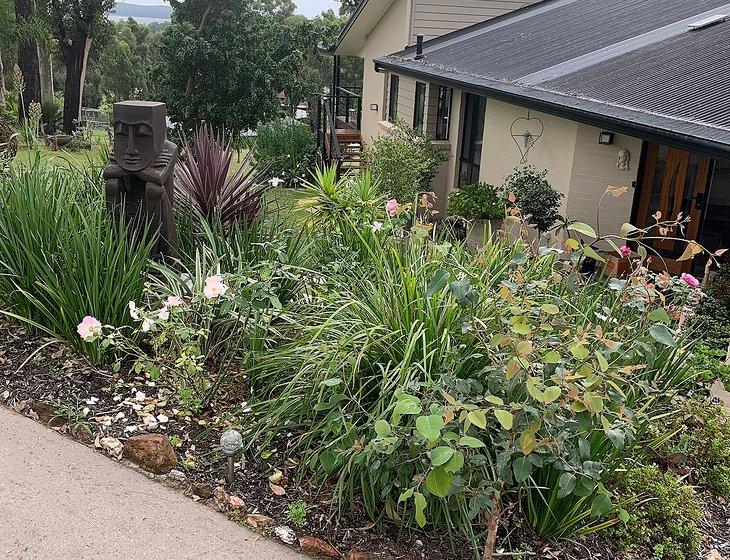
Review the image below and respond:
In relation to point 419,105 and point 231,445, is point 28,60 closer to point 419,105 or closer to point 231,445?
point 419,105

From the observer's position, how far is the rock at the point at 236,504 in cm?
322

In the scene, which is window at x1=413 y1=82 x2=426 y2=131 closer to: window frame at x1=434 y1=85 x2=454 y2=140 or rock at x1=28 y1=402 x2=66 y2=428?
window frame at x1=434 y1=85 x2=454 y2=140

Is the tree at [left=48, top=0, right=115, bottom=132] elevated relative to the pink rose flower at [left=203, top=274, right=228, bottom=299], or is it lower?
elevated

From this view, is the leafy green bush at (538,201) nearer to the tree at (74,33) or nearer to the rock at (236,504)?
the rock at (236,504)

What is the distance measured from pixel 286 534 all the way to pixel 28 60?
25514 mm

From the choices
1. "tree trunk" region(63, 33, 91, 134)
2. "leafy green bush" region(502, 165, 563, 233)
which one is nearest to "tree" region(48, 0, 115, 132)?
"tree trunk" region(63, 33, 91, 134)

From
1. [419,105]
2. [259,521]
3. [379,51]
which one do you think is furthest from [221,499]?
[379,51]

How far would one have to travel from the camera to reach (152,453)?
3475 millimetres

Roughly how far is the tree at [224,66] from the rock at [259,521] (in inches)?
788

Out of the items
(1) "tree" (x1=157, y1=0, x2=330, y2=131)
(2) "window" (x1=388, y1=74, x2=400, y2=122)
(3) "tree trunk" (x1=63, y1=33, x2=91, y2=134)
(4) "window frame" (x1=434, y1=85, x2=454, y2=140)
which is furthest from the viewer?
(3) "tree trunk" (x1=63, y1=33, x2=91, y2=134)

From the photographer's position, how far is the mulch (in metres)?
3.06

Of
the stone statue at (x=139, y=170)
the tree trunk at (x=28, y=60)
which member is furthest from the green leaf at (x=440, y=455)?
the tree trunk at (x=28, y=60)

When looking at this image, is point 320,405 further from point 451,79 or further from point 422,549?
point 451,79

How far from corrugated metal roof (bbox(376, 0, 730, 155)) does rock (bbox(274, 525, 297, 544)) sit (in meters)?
4.33
